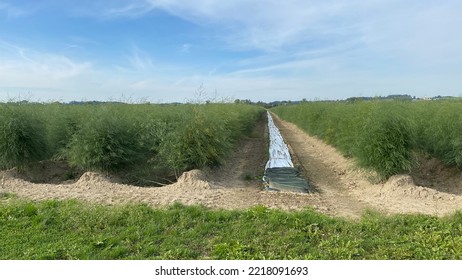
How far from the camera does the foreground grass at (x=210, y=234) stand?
409cm

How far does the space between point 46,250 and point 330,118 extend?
14817mm

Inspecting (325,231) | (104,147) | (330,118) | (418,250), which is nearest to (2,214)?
(104,147)

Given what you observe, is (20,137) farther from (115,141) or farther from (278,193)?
(278,193)

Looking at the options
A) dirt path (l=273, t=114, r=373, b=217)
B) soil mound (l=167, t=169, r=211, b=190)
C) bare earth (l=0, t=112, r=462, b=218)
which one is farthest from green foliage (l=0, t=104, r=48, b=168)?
dirt path (l=273, t=114, r=373, b=217)

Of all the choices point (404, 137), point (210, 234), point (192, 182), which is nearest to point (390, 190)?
point (404, 137)

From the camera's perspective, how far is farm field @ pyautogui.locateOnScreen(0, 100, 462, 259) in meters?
4.19

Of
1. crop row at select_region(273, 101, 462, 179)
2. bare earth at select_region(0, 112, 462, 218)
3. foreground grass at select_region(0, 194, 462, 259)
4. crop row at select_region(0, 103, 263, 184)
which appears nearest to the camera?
foreground grass at select_region(0, 194, 462, 259)

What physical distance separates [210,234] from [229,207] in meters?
1.24

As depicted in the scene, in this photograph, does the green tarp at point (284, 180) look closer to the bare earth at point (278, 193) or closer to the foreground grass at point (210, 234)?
the bare earth at point (278, 193)

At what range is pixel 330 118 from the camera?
16328 mm

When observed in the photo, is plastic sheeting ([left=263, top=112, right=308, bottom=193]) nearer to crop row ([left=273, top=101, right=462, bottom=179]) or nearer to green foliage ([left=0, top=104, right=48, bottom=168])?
Result: crop row ([left=273, top=101, right=462, bottom=179])

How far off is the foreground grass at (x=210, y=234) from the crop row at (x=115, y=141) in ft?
8.57

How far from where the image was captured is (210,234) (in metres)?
4.71

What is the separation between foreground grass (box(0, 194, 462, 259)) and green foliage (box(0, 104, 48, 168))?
3.22 m
